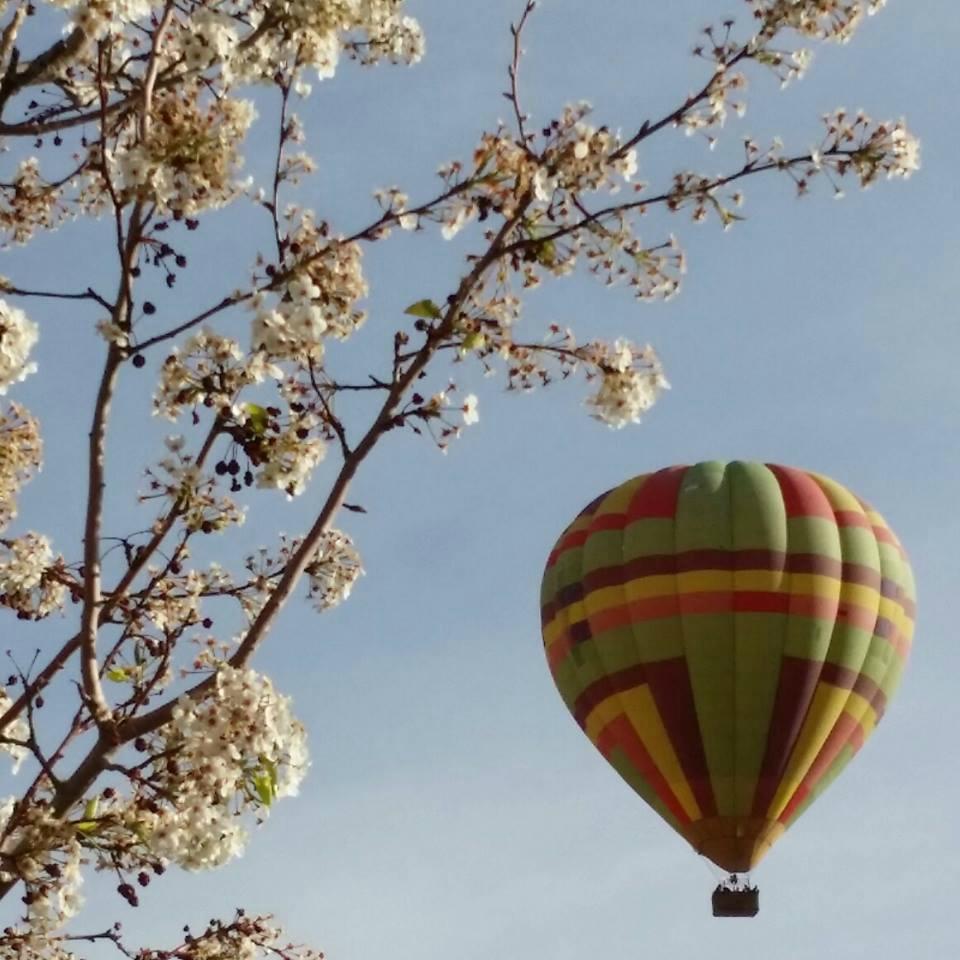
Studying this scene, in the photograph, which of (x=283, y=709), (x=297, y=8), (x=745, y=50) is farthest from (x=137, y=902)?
(x=745, y=50)

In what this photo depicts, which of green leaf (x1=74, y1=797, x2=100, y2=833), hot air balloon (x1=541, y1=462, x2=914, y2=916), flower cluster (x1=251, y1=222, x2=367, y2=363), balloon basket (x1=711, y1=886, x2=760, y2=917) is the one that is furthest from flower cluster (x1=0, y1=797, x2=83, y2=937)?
balloon basket (x1=711, y1=886, x2=760, y2=917)

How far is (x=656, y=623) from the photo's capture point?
3850cm

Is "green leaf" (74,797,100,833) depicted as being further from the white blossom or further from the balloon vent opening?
the balloon vent opening

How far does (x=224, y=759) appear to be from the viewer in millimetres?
8172

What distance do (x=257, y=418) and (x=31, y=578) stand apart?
263 cm

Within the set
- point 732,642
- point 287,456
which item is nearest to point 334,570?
point 287,456

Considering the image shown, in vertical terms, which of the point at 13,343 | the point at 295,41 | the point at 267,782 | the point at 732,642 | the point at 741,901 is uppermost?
the point at 732,642

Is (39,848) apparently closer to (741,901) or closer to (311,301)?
(311,301)

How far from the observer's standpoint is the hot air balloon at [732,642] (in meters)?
38.6

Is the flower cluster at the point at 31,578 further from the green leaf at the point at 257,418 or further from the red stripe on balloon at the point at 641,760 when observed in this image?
the red stripe on balloon at the point at 641,760

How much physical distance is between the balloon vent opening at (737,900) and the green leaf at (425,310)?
113 feet

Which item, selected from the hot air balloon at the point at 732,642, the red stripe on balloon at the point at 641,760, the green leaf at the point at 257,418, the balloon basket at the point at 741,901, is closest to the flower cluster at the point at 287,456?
the green leaf at the point at 257,418

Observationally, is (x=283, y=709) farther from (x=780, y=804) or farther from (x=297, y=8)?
(x=780, y=804)

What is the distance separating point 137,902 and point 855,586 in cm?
3170
